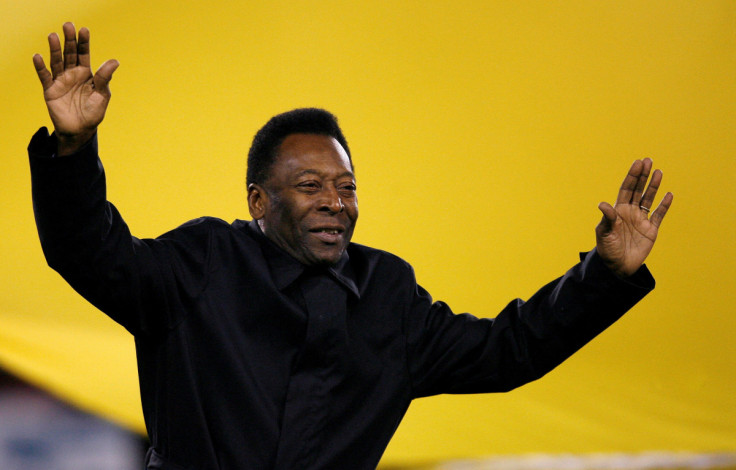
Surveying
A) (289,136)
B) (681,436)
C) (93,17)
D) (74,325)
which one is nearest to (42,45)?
(93,17)

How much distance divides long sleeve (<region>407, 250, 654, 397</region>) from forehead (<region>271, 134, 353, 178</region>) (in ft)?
0.97

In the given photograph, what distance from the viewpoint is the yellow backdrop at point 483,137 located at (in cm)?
291

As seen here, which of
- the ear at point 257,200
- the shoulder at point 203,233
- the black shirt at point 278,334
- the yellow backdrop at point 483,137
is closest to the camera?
the black shirt at point 278,334

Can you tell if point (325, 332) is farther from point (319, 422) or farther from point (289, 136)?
point (289, 136)

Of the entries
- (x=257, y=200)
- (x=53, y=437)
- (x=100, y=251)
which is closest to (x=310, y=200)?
(x=257, y=200)

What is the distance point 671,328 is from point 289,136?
1726 mm

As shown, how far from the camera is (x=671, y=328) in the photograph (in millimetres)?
3160

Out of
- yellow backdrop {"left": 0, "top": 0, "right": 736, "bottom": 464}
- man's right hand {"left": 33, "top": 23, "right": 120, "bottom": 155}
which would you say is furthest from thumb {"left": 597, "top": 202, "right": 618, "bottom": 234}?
yellow backdrop {"left": 0, "top": 0, "right": 736, "bottom": 464}

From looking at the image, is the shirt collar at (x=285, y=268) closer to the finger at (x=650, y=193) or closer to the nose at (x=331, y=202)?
the nose at (x=331, y=202)

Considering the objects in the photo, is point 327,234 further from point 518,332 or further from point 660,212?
point 660,212

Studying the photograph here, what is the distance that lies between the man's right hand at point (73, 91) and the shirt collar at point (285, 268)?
0.42 meters

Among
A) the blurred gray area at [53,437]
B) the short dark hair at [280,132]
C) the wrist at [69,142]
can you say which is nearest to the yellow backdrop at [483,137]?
the blurred gray area at [53,437]

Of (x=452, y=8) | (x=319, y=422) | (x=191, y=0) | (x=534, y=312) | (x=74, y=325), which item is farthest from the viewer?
(x=452, y=8)

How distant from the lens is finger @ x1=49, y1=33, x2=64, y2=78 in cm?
143
